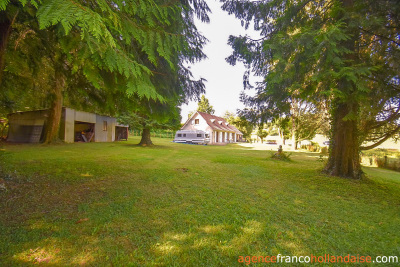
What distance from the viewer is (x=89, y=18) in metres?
1.91

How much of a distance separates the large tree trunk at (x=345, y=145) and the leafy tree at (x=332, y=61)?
0.03m

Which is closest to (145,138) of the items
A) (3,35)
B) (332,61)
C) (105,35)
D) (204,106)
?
(3,35)

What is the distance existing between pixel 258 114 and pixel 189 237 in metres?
6.55

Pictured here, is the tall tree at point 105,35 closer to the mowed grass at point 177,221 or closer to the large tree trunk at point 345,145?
the mowed grass at point 177,221

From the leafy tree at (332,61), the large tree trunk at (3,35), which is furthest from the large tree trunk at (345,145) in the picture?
the large tree trunk at (3,35)

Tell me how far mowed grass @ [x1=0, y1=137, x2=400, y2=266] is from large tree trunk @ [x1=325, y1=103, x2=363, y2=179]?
1542 millimetres

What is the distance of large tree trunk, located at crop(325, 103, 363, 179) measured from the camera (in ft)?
22.5

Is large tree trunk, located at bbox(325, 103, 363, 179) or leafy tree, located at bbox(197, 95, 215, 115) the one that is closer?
large tree trunk, located at bbox(325, 103, 363, 179)

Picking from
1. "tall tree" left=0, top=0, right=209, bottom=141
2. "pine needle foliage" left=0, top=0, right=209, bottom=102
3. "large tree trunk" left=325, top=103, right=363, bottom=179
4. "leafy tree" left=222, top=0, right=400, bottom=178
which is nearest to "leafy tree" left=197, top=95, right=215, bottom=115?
"leafy tree" left=222, top=0, right=400, bottom=178

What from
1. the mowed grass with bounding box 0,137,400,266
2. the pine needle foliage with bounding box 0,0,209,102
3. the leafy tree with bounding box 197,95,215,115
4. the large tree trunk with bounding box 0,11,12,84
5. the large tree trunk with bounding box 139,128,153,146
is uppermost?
the leafy tree with bounding box 197,95,215,115

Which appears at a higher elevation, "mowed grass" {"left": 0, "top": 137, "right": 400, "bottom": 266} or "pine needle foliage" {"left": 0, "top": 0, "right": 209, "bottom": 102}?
"pine needle foliage" {"left": 0, "top": 0, "right": 209, "bottom": 102}

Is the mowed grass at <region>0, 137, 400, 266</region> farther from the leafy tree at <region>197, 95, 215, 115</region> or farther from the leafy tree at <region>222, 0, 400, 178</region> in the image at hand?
the leafy tree at <region>197, 95, 215, 115</region>

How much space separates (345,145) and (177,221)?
7275 mm

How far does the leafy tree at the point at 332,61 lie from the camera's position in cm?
435
